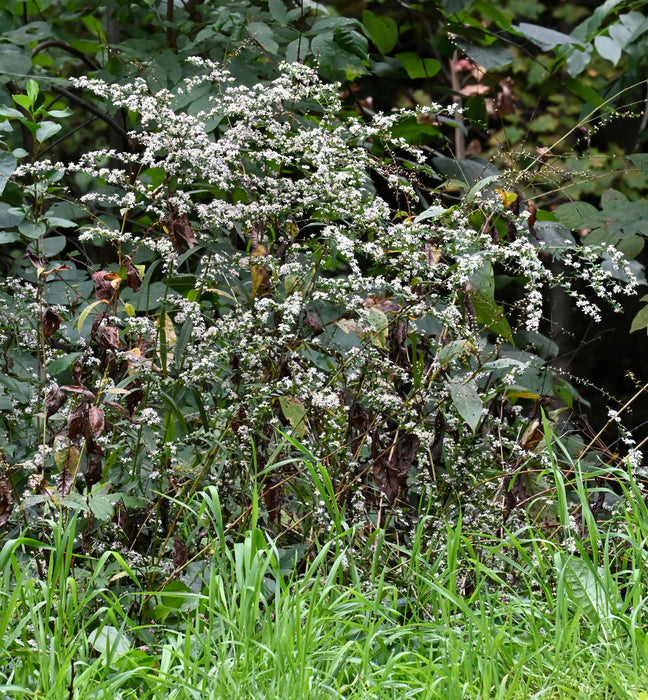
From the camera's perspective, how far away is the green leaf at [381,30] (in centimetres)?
381

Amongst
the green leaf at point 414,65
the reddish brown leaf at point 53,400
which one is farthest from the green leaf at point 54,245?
the green leaf at point 414,65

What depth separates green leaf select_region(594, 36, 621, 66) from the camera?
3352mm

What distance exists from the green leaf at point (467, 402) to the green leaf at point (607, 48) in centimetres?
168

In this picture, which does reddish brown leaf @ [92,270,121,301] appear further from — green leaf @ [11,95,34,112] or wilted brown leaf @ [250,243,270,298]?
green leaf @ [11,95,34,112]

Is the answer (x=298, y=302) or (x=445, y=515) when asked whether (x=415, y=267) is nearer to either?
(x=298, y=302)

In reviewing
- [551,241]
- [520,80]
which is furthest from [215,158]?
[520,80]

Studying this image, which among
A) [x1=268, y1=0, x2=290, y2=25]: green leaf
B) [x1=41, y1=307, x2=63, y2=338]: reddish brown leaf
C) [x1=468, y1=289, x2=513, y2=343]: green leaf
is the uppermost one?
[x1=268, y1=0, x2=290, y2=25]: green leaf

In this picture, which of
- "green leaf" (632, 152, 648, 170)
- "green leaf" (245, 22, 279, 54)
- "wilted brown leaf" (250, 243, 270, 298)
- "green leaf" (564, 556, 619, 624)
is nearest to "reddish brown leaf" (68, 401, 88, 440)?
"wilted brown leaf" (250, 243, 270, 298)

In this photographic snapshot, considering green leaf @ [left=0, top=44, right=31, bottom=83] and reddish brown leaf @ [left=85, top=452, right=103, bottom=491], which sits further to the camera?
green leaf @ [left=0, top=44, right=31, bottom=83]

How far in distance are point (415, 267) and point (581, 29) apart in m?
1.74

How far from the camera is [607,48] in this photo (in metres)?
3.38

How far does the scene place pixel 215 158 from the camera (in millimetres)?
2414

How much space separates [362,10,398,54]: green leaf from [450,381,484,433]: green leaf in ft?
6.66

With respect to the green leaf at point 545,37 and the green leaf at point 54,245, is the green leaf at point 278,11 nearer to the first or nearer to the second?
the green leaf at point 545,37
